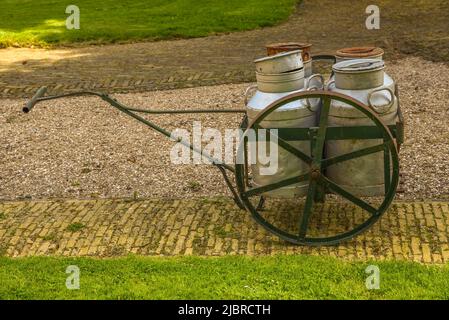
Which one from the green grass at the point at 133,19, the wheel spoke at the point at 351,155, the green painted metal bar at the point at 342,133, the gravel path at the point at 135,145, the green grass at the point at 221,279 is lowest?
the green grass at the point at 221,279

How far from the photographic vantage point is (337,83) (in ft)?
17.1

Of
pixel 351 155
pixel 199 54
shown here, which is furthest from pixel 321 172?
pixel 199 54

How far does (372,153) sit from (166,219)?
1.84m

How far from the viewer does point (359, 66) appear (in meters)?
5.18

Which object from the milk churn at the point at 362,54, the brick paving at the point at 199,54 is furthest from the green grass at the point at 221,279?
the brick paving at the point at 199,54

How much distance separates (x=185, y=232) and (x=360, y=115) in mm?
1680

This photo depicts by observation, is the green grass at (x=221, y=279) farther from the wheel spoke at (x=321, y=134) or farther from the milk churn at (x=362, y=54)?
the milk churn at (x=362, y=54)

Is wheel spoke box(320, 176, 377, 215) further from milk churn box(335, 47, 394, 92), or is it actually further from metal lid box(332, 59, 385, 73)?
milk churn box(335, 47, 394, 92)

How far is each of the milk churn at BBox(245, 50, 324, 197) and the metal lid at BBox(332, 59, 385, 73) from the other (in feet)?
0.74

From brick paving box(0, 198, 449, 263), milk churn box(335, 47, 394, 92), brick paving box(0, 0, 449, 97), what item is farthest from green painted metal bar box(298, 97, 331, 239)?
brick paving box(0, 0, 449, 97)

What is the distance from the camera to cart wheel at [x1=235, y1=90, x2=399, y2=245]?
489 cm

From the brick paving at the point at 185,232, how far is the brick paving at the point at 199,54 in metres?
4.87

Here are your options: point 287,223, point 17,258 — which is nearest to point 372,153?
point 287,223

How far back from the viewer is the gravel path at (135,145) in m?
6.85
